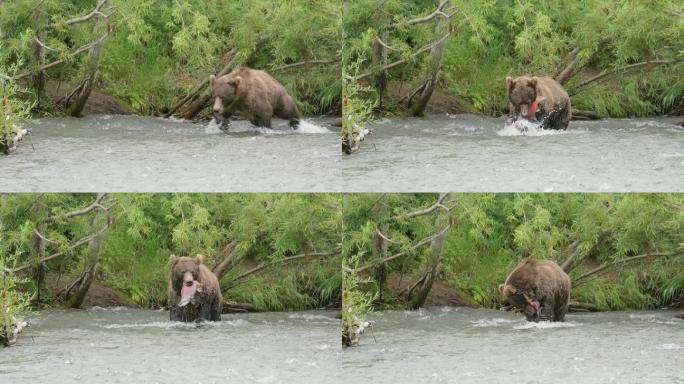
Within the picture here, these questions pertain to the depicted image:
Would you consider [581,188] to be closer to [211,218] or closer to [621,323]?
[621,323]

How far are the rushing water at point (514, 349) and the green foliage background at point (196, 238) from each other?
1.79 feet

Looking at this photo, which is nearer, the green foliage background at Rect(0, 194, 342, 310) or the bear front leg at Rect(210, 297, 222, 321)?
the green foliage background at Rect(0, 194, 342, 310)

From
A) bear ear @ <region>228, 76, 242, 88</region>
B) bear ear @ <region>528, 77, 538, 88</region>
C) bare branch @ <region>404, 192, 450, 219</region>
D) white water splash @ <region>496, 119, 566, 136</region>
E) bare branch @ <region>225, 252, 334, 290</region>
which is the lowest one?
bare branch @ <region>225, 252, 334, 290</region>

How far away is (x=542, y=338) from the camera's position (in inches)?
324

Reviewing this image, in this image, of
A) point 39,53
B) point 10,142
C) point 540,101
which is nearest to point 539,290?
point 540,101

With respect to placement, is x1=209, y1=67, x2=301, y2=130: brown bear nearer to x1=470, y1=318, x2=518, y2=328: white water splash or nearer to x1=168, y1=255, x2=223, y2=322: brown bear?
x1=168, y1=255, x2=223, y2=322: brown bear

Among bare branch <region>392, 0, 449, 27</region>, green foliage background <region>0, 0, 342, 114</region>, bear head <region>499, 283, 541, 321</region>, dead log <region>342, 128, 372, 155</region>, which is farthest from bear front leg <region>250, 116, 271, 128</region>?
bear head <region>499, 283, 541, 321</region>

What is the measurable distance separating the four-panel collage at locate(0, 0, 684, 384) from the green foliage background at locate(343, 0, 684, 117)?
17 mm

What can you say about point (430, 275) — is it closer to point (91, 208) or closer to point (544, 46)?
point (544, 46)

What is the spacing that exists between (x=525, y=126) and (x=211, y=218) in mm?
2338

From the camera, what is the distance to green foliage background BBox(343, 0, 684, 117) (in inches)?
340

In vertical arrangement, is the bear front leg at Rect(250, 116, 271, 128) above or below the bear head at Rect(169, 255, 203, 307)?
above

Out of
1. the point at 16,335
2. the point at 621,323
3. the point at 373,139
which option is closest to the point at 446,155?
the point at 373,139

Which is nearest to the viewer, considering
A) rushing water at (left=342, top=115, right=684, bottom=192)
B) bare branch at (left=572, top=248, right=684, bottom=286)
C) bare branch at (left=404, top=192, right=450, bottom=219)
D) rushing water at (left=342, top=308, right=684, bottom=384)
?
rushing water at (left=342, top=308, right=684, bottom=384)
